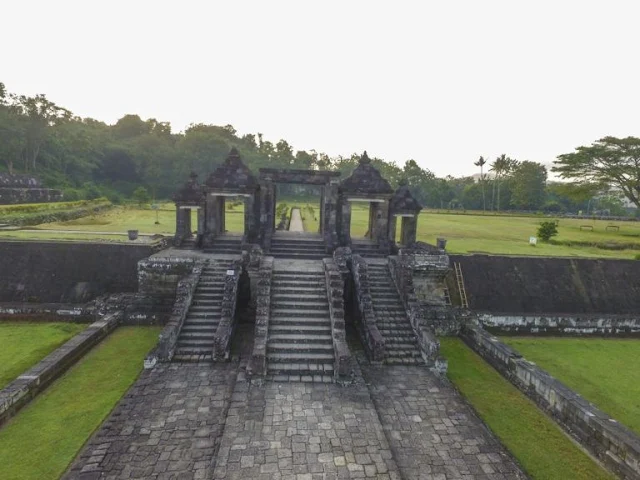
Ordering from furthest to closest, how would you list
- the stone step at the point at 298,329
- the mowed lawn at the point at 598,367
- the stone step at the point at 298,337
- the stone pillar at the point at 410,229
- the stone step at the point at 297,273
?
the stone pillar at the point at 410,229 → the stone step at the point at 297,273 → the stone step at the point at 298,329 → the stone step at the point at 298,337 → the mowed lawn at the point at 598,367

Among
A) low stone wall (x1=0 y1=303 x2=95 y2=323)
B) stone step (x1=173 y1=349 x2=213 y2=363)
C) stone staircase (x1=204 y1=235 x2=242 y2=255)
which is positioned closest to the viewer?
stone step (x1=173 y1=349 x2=213 y2=363)

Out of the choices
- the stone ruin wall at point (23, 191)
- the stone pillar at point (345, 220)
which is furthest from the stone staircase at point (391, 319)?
the stone ruin wall at point (23, 191)

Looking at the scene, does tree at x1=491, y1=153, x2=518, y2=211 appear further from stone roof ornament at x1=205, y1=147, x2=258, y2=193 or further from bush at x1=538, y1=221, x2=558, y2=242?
stone roof ornament at x1=205, y1=147, x2=258, y2=193

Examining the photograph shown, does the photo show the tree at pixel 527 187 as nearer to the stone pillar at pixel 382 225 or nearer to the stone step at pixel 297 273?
the stone pillar at pixel 382 225

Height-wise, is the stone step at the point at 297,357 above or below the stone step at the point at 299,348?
below

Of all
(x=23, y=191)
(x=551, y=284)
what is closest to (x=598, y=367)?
(x=551, y=284)

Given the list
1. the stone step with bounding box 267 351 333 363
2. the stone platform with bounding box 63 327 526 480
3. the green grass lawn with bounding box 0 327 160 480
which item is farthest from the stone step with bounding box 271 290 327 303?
the green grass lawn with bounding box 0 327 160 480
